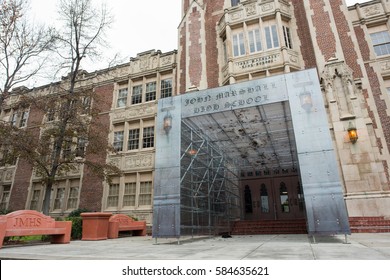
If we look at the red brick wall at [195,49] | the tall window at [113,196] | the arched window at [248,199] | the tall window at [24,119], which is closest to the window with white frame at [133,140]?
the tall window at [113,196]

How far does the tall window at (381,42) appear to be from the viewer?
49.3 ft

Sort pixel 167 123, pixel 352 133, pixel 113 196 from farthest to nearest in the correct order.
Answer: pixel 113 196, pixel 352 133, pixel 167 123

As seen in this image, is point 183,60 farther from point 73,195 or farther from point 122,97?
point 73,195

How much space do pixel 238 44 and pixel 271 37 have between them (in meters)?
2.13

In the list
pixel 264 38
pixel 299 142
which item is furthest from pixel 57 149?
pixel 264 38

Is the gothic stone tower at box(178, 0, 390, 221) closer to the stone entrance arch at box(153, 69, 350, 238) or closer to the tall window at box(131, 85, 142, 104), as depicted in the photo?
the stone entrance arch at box(153, 69, 350, 238)

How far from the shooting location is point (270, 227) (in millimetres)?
13703

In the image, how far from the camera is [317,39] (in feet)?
48.0

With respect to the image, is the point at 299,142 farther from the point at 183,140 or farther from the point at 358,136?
the point at 358,136

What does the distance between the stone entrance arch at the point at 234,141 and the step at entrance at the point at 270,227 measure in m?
1.07

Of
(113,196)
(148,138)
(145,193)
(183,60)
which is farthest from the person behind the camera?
(183,60)

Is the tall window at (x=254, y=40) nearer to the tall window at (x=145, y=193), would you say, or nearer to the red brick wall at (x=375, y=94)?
the red brick wall at (x=375, y=94)

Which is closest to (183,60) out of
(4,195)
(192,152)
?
Result: (192,152)

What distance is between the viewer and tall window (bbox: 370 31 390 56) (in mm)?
15012
